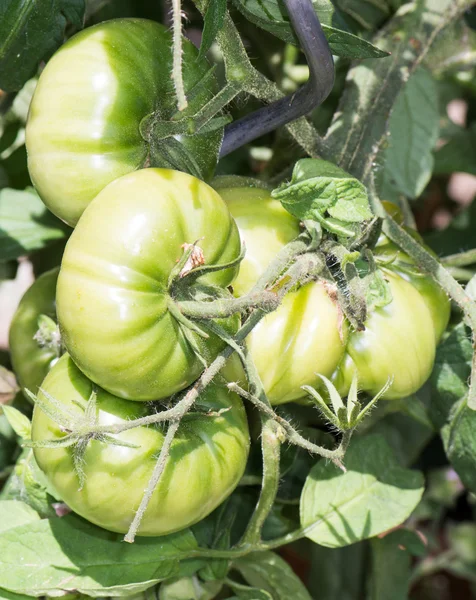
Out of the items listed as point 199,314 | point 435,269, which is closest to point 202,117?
point 199,314

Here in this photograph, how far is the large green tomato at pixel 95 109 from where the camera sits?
567 millimetres

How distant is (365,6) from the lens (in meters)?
0.91

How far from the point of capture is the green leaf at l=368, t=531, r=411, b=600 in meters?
0.88

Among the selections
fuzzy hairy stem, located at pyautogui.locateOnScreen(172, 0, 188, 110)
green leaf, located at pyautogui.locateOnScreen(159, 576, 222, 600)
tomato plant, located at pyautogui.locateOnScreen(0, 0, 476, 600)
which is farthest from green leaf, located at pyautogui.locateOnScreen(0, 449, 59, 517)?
fuzzy hairy stem, located at pyautogui.locateOnScreen(172, 0, 188, 110)

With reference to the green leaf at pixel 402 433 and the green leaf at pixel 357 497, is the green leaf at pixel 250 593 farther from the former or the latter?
the green leaf at pixel 402 433

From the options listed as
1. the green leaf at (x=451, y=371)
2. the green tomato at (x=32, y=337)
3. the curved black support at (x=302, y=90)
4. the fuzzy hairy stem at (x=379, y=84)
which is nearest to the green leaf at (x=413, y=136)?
the fuzzy hairy stem at (x=379, y=84)

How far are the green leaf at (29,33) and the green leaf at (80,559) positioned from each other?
0.40 metres

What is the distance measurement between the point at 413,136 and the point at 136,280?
56cm

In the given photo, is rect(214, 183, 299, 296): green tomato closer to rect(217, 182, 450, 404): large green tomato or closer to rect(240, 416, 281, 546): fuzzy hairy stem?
rect(217, 182, 450, 404): large green tomato

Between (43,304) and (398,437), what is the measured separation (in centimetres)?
51

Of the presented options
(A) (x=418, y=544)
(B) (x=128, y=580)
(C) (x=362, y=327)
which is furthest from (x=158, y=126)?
(A) (x=418, y=544)

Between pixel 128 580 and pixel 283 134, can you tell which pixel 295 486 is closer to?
pixel 128 580

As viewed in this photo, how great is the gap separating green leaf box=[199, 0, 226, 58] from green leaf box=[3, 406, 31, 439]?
343 millimetres

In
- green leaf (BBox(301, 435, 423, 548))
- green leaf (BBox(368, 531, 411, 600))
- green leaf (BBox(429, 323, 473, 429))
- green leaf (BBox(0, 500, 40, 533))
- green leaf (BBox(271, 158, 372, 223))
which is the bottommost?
green leaf (BBox(368, 531, 411, 600))
